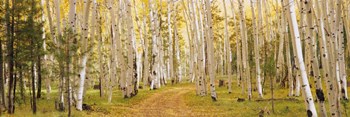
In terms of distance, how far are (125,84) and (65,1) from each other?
6706 mm

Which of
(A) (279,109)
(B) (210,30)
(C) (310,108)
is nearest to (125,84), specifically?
(B) (210,30)

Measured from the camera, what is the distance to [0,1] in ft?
44.3

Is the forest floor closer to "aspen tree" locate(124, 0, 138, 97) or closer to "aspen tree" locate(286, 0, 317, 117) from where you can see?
"aspen tree" locate(124, 0, 138, 97)

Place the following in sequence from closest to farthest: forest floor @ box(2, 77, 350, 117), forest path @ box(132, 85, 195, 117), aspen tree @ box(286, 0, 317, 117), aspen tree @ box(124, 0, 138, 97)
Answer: aspen tree @ box(286, 0, 317, 117)
forest floor @ box(2, 77, 350, 117)
forest path @ box(132, 85, 195, 117)
aspen tree @ box(124, 0, 138, 97)

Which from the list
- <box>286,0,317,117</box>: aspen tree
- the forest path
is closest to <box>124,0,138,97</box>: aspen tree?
the forest path

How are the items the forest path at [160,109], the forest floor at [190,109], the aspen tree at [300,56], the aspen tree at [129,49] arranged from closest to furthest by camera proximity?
the aspen tree at [300,56], the forest floor at [190,109], the forest path at [160,109], the aspen tree at [129,49]

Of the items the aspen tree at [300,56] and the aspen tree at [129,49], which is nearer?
the aspen tree at [300,56]

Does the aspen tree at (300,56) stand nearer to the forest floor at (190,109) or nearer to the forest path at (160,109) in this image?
the forest floor at (190,109)

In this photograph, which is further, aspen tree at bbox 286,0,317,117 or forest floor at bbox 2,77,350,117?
forest floor at bbox 2,77,350,117

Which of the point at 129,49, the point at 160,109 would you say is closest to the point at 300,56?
the point at 160,109

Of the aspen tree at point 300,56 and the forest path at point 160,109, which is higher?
the aspen tree at point 300,56

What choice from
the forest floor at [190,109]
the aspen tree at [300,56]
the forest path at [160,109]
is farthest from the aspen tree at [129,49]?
the aspen tree at [300,56]

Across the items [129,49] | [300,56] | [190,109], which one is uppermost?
[129,49]

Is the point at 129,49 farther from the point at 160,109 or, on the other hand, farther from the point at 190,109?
the point at 190,109
